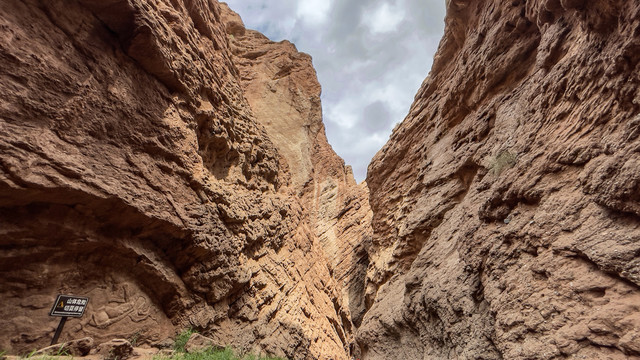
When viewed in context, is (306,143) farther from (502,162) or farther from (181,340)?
(502,162)

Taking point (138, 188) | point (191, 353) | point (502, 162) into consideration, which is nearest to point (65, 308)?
point (138, 188)

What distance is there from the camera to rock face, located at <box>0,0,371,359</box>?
4184 mm

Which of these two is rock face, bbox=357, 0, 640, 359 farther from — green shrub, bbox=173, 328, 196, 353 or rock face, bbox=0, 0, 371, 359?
green shrub, bbox=173, 328, 196, 353

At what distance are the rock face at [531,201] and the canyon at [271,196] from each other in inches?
1.0

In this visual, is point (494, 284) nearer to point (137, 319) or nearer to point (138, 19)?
point (137, 319)

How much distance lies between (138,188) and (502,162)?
20.8ft

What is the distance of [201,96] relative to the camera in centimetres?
764

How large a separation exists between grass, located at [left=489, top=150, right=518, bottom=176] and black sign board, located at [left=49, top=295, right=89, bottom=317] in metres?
6.63

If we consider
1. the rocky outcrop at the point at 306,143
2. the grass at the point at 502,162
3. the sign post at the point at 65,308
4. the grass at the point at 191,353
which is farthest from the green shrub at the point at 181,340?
the rocky outcrop at the point at 306,143

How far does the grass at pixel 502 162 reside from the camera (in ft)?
15.4

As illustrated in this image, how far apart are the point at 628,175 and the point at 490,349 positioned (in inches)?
100

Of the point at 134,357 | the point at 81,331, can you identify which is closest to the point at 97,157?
the point at 81,331

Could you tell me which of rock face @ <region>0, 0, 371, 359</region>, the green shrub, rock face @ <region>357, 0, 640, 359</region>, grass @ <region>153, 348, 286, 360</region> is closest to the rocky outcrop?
rock face @ <region>0, 0, 371, 359</region>

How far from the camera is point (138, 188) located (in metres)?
5.29
